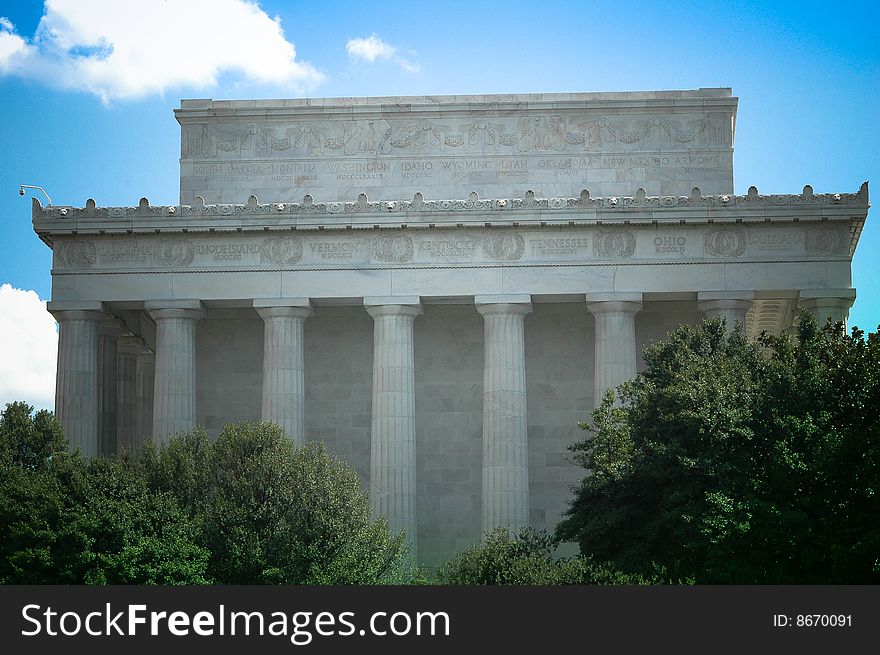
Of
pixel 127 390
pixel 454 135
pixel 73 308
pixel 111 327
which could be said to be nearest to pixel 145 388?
pixel 127 390

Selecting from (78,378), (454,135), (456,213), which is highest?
(454,135)

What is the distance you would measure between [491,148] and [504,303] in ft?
37.7

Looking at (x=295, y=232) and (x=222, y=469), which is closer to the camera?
(x=222, y=469)

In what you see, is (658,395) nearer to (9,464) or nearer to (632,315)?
(632,315)

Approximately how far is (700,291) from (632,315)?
380 cm

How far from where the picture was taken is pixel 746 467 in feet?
189

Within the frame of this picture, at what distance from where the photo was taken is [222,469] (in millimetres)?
63750

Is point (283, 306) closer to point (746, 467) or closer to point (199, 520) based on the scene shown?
point (199, 520)

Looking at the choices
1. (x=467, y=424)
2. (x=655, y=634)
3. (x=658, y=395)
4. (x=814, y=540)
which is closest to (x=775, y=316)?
(x=467, y=424)

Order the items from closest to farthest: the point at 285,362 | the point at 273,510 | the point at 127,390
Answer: the point at 273,510
the point at 285,362
the point at 127,390

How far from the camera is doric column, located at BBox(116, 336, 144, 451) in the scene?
8762 centimetres

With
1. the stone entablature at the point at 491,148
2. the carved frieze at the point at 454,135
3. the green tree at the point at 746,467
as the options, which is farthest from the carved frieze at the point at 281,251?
the green tree at the point at 746,467

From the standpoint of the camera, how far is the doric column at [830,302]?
77.6m

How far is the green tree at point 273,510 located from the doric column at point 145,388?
23.8 m
